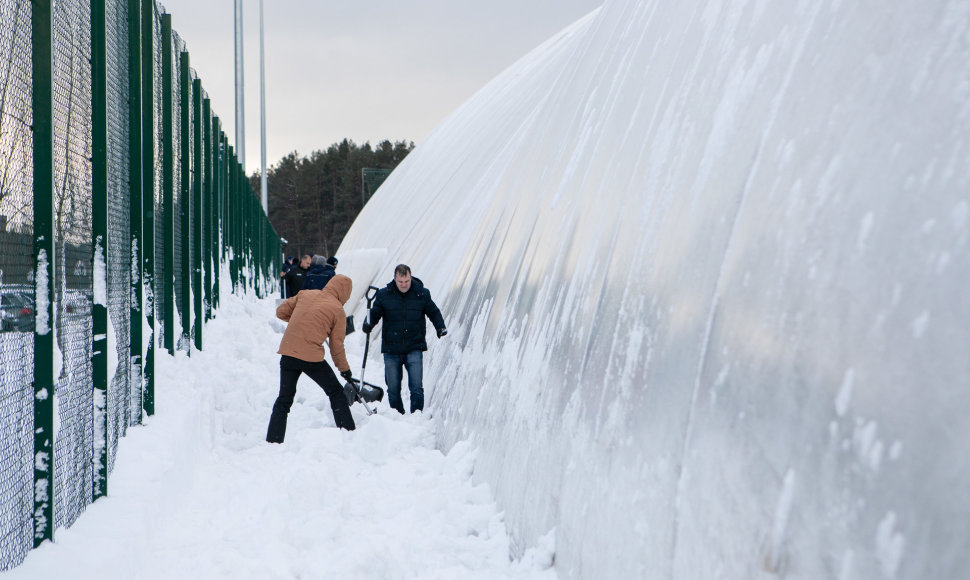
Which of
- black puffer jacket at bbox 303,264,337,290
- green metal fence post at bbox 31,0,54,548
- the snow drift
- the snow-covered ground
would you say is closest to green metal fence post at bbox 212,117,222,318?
black puffer jacket at bbox 303,264,337,290

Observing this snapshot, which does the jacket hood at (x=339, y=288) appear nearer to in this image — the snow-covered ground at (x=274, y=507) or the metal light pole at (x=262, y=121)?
the snow-covered ground at (x=274, y=507)

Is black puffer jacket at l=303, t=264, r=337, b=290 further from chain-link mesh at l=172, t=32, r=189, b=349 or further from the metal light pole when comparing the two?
the metal light pole

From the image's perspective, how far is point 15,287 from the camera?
2.86 m

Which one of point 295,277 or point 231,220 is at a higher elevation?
point 231,220

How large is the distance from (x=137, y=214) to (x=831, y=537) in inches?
182

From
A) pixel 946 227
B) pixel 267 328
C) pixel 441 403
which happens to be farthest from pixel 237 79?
pixel 946 227

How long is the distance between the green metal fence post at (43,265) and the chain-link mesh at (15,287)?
0.12ft

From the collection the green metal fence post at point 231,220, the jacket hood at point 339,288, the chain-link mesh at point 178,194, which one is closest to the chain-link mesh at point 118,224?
the jacket hood at point 339,288

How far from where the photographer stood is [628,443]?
2.92 meters

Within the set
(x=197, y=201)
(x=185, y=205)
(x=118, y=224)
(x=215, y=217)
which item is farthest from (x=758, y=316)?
(x=215, y=217)

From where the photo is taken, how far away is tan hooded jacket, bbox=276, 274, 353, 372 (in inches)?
256

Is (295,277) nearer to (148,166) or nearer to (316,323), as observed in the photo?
(316,323)

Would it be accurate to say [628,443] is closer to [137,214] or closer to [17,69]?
[17,69]

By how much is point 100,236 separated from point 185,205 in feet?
13.1
